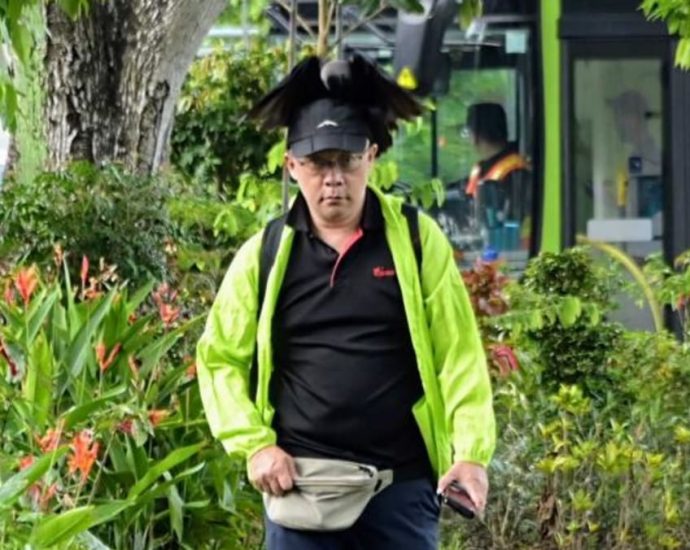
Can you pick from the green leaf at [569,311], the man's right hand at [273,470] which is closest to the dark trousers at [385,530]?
the man's right hand at [273,470]

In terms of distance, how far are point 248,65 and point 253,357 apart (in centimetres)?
1130

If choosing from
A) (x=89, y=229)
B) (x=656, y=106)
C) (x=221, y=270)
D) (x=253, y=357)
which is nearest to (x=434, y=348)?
(x=253, y=357)

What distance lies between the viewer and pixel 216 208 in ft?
34.7

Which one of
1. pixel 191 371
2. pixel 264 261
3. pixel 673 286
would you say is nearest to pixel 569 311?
pixel 673 286

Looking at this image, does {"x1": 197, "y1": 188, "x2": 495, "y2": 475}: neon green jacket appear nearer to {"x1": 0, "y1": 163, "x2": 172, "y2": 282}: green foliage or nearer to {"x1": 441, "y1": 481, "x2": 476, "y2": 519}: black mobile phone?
{"x1": 441, "y1": 481, "x2": 476, "y2": 519}: black mobile phone

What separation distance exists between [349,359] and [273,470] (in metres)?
0.31

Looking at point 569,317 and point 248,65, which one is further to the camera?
point 248,65

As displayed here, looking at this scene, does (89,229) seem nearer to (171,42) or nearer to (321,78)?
(171,42)

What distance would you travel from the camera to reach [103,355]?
6.52 m

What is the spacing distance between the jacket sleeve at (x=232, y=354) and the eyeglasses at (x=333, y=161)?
0.25 m

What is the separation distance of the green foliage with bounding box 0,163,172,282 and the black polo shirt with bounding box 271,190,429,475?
441 centimetres

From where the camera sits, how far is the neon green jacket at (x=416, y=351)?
15.5 ft

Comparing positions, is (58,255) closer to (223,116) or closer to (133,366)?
(133,366)

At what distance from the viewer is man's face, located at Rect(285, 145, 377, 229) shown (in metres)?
4.77
